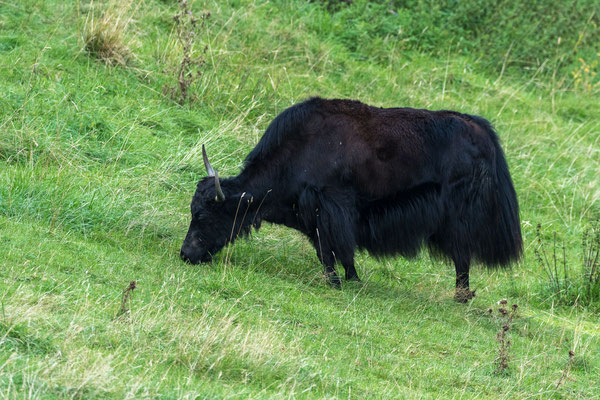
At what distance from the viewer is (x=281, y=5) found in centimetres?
1412

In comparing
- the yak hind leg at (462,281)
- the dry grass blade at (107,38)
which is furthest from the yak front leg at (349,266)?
the dry grass blade at (107,38)

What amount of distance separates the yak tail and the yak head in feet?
6.99

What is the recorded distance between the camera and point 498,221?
8.05m

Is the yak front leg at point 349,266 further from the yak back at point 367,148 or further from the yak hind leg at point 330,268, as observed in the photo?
the yak back at point 367,148

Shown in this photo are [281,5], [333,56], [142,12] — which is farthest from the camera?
[281,5]

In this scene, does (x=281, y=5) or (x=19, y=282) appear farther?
(x=281, y=5)

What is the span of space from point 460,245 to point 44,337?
4308 mm

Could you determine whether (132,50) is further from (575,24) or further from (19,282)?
(575,24)

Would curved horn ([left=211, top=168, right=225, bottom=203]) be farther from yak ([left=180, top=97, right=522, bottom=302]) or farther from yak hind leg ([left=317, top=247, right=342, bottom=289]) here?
yak hind leg ([left=317, top=247, right=342, bottom=289])

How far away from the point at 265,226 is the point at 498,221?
239cm

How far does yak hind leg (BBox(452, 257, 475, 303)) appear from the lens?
8.05 metres

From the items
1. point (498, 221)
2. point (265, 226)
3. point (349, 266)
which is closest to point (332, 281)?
point (349, 266)

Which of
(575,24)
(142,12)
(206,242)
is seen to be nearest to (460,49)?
(575,24)

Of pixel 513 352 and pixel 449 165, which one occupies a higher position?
pixel 449 165
